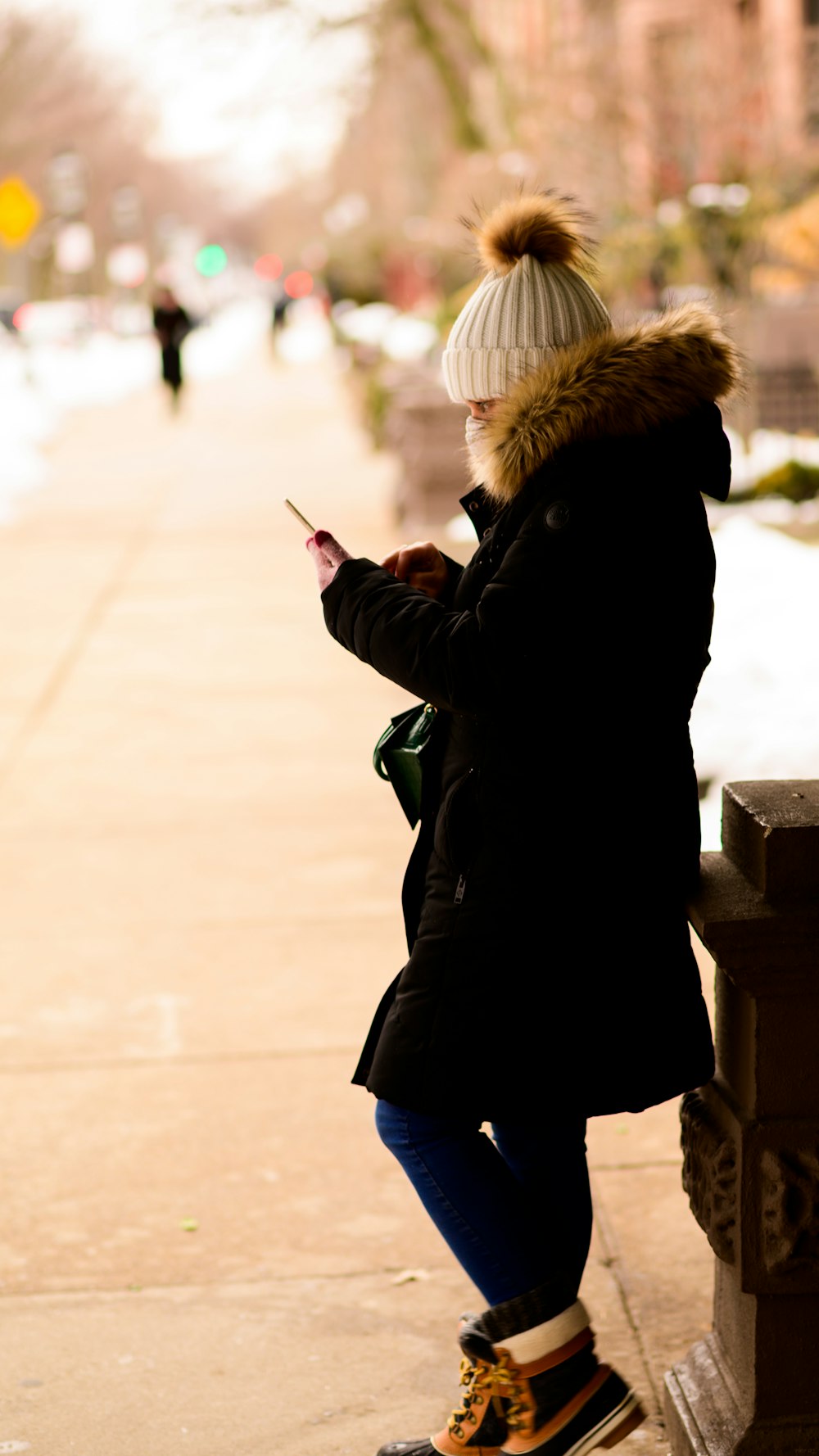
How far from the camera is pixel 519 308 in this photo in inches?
102

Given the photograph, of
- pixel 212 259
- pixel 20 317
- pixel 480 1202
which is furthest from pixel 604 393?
pixel 212 259

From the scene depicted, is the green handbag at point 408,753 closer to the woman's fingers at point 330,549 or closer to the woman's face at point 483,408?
the woman's fingers at point 330,549

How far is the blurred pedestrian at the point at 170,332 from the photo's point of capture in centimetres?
2870

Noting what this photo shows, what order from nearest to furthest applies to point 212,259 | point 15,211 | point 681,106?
point 681,106 < point 15,211 < point 212,259

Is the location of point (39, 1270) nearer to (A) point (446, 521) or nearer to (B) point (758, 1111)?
(B) point (758, 1111)

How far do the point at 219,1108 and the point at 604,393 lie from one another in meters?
2.58

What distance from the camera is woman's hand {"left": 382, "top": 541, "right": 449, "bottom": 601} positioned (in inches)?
108

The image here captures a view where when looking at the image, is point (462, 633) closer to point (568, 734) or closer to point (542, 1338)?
point (568, 734)

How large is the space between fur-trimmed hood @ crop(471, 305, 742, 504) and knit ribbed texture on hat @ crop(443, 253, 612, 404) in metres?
0.04

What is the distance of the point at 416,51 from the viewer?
31.7m

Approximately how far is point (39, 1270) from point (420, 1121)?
150 cm

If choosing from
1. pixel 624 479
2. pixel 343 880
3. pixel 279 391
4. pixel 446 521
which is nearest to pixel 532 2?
pixel 279 391

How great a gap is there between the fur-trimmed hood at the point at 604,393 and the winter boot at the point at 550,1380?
1177mm

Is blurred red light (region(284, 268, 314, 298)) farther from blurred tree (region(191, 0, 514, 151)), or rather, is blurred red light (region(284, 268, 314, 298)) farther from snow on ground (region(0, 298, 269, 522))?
blurred tree (region(191, 0, 514, 151))
